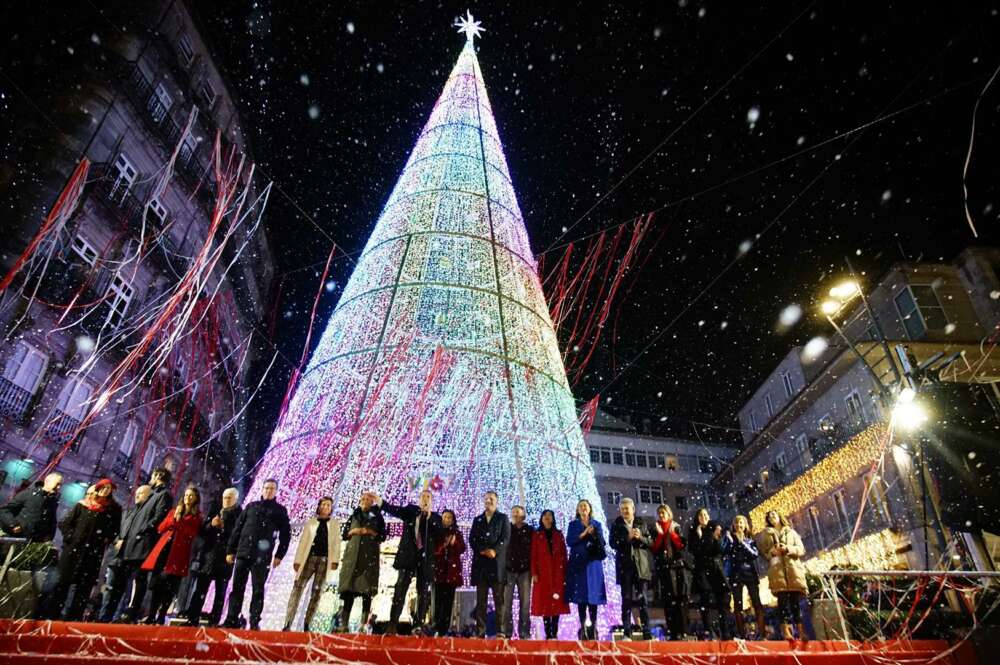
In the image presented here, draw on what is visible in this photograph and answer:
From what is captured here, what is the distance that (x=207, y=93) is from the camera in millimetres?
18859

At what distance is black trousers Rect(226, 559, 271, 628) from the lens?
525 cm

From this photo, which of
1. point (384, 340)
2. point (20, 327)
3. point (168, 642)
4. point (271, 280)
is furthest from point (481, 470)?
point (271, 280)

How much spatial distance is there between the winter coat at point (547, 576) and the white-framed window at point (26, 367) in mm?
11724

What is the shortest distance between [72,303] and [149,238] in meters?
3.53

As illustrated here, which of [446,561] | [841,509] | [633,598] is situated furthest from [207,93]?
[841,509]

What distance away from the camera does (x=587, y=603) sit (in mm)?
5598

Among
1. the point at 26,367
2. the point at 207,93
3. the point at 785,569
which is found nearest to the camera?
the point at 785,569

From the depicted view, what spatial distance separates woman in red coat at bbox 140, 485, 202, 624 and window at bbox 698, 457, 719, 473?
34217 millimetres

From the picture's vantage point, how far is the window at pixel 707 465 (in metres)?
35.6

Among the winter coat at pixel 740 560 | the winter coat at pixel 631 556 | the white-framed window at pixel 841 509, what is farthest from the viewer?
the white-framed window at pixel 841 509

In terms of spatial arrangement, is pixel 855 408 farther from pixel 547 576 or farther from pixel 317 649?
pixel 317 649

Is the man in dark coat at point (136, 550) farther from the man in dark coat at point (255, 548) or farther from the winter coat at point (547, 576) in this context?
the winter coat at point (547, 576)

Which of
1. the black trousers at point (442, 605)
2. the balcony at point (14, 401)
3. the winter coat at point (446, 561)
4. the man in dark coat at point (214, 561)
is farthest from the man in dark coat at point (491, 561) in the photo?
the balcony at point (14, 401)

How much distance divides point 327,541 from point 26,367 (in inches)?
418
